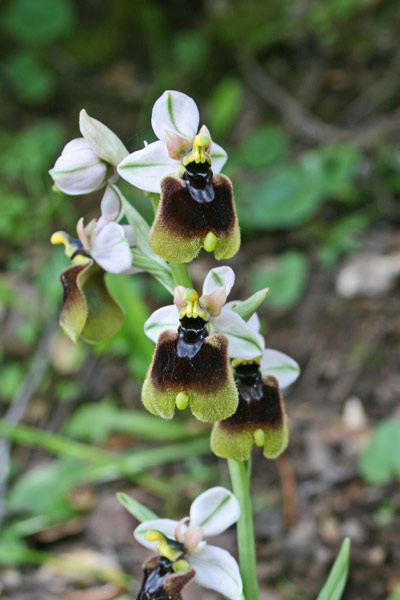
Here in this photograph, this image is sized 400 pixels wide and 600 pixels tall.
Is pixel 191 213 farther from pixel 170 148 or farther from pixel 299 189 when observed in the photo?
pixel 299 189

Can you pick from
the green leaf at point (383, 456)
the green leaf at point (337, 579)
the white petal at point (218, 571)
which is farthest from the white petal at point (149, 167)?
the green leaf at point (383, 456)

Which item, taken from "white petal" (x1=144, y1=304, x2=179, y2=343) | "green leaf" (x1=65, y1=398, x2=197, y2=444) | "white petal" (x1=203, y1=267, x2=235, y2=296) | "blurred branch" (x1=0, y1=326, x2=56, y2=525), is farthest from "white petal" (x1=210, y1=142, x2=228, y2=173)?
"blurred branch" (x1=0, y1=326, x2=56, y2=525)

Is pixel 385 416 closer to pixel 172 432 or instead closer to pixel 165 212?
pixel 172 432

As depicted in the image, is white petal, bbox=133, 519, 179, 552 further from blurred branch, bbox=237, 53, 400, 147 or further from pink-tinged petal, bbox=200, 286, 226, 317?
blurred branch, bbox=237, 53, 400, 147

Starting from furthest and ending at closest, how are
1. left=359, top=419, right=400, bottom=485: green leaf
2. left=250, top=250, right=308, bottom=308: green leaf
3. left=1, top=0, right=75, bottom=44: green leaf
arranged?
left=1, top=0, right=75, bottom=44: green leaf, left=250, top=250, right=308, bottom=308: green leaf, left=359, top=419, right=400, bottom=485: green leaf

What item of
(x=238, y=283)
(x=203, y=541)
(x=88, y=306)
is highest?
(x=238, y=283)

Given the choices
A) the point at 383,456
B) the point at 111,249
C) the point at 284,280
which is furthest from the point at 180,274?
the point at 284,280
